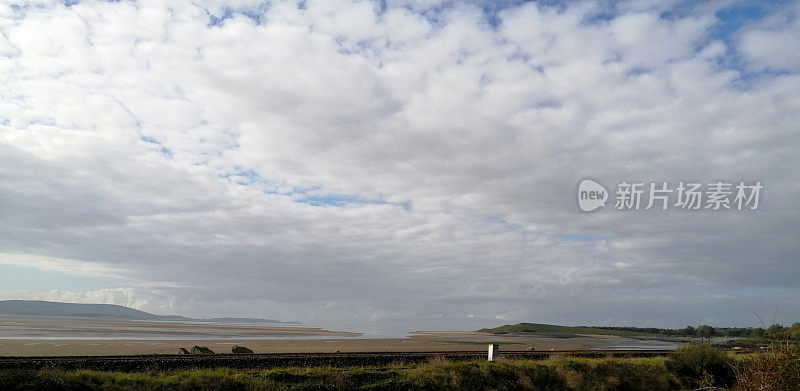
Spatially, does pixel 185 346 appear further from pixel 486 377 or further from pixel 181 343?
pixel 486 377

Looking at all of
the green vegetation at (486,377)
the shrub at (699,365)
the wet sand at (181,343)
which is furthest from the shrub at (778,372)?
the wet sand at (181,343)

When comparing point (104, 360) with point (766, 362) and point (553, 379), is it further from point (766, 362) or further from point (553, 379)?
point (766, 362)

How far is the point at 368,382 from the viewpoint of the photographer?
806 inches

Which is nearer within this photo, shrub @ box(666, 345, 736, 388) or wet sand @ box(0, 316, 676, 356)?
shrub @ box(666, 345, 736, 388)

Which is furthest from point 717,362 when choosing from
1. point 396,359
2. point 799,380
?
point 799,380

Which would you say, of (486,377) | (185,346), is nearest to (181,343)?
(185,346)

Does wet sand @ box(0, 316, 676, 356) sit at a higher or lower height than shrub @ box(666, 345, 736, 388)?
lower

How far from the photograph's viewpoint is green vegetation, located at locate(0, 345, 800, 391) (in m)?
10.8

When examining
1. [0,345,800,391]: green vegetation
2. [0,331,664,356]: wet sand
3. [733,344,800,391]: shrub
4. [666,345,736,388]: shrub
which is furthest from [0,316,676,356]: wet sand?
[733,344,800,391]: shrub

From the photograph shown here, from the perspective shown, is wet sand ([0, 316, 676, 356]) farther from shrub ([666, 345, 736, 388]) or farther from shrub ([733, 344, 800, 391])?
shrub ([733, 344, 800, 391])

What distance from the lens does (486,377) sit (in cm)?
2250

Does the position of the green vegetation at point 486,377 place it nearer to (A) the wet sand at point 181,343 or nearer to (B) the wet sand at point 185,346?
(A) the wet sand at point 181,343

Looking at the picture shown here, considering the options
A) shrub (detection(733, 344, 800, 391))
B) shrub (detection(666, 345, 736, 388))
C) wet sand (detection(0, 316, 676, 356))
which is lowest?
wet sand (detection(0, 316, 676, 356))

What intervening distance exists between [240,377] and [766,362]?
1582 cm
